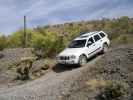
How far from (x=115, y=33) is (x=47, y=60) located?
1209cm

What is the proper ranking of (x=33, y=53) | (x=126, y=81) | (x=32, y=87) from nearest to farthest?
(x=126, y=81) < (x=32, y=87) < (x=33, y=53)

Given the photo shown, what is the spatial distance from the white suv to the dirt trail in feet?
5.73

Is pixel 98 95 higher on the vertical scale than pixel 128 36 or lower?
lower

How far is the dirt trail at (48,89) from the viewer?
19.3 metres

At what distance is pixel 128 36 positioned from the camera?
33688 millimetres

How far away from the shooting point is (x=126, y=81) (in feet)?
59.8

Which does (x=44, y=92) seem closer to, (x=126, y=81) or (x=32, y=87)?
(x=32, y=87)

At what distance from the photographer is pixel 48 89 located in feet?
66.8

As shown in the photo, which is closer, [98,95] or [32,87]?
[98,95]

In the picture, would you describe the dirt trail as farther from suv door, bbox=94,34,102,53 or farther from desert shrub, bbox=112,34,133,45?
desert shrub, bbox=112,34,133,45

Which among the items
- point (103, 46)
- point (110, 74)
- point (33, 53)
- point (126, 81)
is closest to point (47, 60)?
point (33, 53)

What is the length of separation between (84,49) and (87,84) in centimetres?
655

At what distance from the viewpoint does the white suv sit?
24812 millimetres

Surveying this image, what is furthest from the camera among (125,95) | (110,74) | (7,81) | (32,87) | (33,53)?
(33,53)
